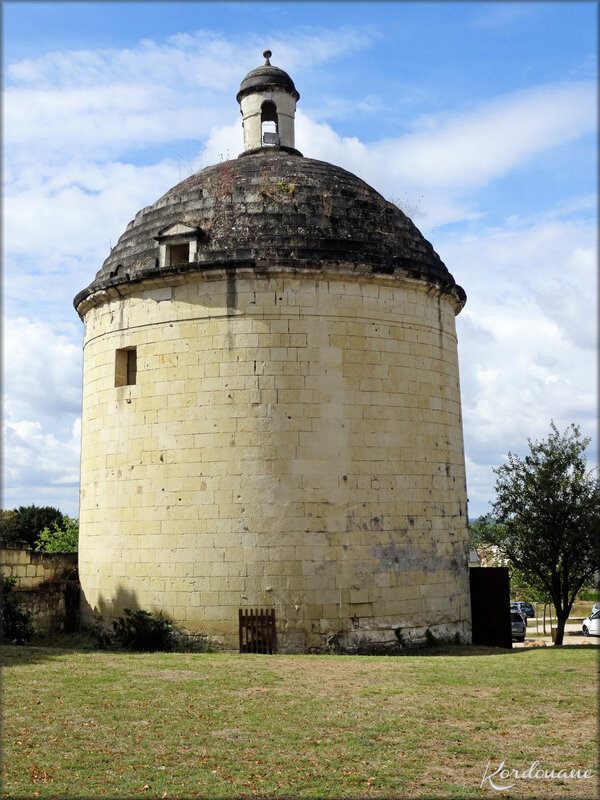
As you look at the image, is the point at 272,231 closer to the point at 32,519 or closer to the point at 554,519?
the point at 554,519

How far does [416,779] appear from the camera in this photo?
741cm

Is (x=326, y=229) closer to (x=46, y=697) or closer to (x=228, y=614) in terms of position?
(x=228, y=614)

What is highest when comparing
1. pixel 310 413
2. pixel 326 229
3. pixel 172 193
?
pixel 172 193

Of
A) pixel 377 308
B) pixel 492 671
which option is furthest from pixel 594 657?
pixel 377 308

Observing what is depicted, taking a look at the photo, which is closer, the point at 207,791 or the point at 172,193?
the point at 207,791

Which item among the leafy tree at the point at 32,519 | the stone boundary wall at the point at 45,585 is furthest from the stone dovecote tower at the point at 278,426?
the leafy tree at the point at 32,519

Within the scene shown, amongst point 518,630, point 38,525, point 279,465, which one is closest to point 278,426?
point 279,465

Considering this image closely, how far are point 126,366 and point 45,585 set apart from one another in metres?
5.60

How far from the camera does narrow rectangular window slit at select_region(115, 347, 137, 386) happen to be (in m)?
16.5

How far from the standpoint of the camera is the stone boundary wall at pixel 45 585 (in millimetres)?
16984

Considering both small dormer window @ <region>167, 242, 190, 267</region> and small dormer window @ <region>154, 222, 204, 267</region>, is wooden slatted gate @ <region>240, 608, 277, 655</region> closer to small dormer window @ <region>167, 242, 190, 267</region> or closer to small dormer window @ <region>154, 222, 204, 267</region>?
small dormer window @ <region>154, 222, 204, 267</region>

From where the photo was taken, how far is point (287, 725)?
9.08 m

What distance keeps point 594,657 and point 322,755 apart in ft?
27.5

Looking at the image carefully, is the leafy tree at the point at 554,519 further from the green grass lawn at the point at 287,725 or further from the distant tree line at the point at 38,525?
the distant tree line at the point at 38,525
